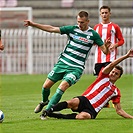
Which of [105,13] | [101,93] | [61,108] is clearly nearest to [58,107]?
[61,108]

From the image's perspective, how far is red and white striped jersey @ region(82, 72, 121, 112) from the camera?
11.2 metres

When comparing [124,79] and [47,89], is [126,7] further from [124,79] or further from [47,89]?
[47,89]

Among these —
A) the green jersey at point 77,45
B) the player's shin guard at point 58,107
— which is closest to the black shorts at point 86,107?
the player's shin guard at point 58,107

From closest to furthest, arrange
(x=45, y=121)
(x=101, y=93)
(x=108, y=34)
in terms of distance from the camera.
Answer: (x=45, y=121)
(x=101, y=93)
(x=108, y=34)

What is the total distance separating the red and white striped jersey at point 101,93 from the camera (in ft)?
36.7

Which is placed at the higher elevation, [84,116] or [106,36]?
[106,36]

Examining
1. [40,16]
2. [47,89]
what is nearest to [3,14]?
[40,16]

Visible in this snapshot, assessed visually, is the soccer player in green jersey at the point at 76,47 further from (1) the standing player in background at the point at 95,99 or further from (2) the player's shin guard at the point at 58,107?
(2) the player's shin guard at the point at 58,107

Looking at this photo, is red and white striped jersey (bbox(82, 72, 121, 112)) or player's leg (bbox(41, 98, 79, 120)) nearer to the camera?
player's leg (bbox(41, 98, 79, 120))

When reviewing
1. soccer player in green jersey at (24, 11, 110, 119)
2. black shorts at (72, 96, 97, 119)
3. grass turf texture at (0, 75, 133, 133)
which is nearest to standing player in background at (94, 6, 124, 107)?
grass turf texture at (0, 75, 133, 133)

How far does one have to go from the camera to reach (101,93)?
11.3 m

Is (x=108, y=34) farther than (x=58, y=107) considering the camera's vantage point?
Yes

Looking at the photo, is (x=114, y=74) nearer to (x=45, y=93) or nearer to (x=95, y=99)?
(x=95, y=99)

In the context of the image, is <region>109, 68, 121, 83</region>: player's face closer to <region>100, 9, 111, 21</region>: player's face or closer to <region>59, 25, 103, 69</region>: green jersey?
<region>59, 25, 103, 69</region>: green jersey
